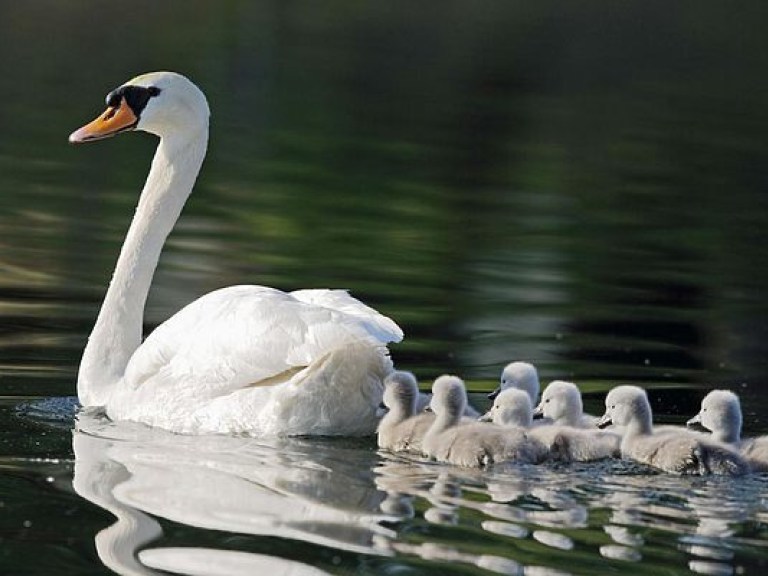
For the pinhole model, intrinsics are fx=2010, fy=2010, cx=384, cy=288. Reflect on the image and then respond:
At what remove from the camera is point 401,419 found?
10.2m

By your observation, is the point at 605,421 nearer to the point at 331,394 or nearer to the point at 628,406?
the point at 628,406

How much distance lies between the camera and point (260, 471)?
9.47 meters

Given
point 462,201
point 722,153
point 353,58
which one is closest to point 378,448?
point 462,201

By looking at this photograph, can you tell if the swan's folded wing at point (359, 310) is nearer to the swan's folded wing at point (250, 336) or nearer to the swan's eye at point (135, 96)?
the swan's folded wing at point (250, 336)

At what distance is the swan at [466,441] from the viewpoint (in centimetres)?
965

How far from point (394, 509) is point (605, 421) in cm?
198

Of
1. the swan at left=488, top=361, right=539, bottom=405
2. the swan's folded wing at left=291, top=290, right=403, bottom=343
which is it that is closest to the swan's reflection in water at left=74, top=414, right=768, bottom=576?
the swan's folded wing at left=291, top=290, right=403, bottom=343

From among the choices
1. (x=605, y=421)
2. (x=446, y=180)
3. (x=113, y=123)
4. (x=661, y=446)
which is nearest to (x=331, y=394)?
(x=605, y=421)

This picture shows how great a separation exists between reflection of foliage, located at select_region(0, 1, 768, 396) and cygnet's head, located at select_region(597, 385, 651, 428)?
2.33 meters

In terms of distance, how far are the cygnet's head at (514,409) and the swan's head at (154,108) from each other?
289cm

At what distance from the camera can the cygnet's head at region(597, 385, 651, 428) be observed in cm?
1002

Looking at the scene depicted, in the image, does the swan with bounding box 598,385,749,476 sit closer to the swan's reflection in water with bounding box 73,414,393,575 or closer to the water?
the water

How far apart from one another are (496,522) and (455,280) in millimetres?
7945

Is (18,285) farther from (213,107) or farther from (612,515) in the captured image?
(213,107)
